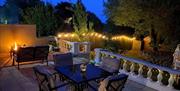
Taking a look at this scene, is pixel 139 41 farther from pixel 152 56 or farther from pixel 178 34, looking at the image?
pixel 178 34

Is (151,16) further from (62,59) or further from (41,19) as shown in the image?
(62,59)

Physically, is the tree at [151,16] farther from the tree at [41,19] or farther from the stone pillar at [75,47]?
the tree at [41,19]

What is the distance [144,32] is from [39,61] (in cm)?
699

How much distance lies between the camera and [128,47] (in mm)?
15914

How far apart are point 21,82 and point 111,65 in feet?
8.95

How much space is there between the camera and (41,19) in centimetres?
1332

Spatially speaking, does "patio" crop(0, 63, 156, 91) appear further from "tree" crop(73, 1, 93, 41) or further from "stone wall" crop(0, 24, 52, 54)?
"tree" crop(73, 1, 93, 41)

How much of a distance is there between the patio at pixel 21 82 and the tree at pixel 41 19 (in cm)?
Answer: 568

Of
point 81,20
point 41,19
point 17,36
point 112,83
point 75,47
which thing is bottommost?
point 112,83

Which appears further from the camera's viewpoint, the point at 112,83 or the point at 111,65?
the point at 111,65

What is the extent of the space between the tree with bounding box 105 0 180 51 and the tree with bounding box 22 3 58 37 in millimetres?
3827

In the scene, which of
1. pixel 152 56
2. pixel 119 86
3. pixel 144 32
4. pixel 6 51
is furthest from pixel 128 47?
pixel 119 86

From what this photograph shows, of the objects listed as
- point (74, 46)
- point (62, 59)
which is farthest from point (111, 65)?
point (74, 46)

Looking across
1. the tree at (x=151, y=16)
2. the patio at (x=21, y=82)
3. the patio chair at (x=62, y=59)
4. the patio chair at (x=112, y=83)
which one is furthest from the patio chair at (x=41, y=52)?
the tree at (x=151, y=16)
